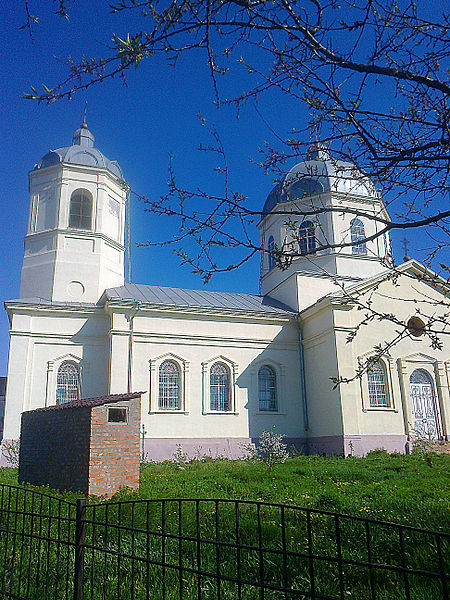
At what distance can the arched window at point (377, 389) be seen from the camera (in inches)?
697

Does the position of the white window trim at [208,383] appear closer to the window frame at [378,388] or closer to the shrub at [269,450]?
the shrub at [269,450]

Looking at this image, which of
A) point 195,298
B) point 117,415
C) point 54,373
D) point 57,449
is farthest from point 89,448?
point 195,298

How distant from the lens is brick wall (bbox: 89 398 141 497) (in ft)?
30.1

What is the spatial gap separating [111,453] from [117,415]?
2.47 ft

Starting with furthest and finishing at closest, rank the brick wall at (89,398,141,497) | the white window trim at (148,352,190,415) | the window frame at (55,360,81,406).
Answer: the window frame at (55,360,81,406) < the white window trim at (148,352,190,415) < the brick wall at (89,398,141,497)

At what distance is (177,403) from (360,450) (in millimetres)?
6505

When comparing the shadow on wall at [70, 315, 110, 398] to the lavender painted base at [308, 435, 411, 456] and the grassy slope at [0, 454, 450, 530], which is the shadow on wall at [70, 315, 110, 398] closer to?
the grassy slope at [0, 454, 450, 530]

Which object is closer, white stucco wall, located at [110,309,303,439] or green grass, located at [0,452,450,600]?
green grass, located at [0,452,450,600]

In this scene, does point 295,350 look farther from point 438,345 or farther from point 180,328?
point 438,345

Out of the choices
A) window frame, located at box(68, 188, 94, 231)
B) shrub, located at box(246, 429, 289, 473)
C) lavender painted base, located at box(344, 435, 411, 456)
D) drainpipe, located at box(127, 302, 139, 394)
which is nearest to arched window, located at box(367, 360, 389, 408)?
lavender painted base, located at box(344, 435, 411, 456)

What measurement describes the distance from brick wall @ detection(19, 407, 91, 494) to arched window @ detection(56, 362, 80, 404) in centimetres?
645

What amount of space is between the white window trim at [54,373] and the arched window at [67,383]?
0.11m

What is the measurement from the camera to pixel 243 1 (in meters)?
3.67

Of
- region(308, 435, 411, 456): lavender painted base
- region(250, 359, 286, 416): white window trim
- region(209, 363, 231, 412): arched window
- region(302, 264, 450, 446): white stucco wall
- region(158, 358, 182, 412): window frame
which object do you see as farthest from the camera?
region(250, 359, 286, 416): white window trim
